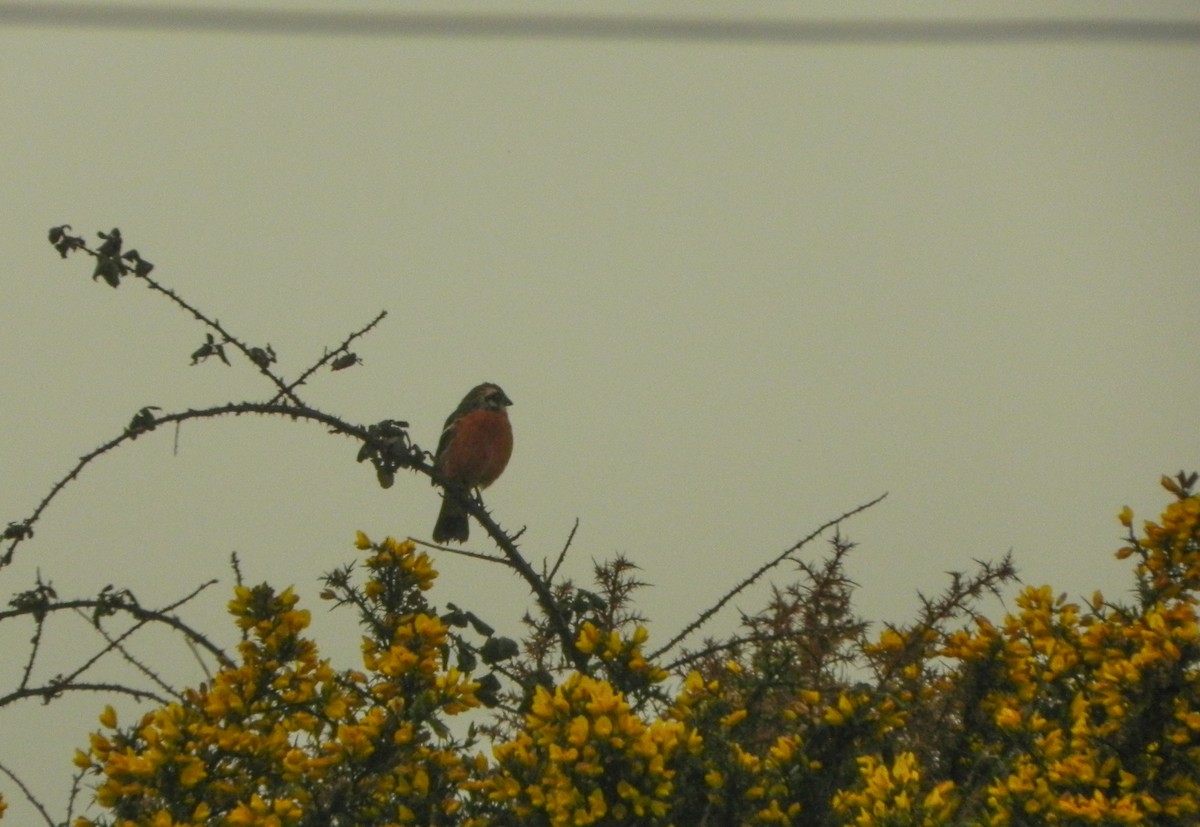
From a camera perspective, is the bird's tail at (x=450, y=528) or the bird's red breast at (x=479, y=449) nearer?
the bird's tail at (x=450, y=528)

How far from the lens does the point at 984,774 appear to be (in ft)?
12.9

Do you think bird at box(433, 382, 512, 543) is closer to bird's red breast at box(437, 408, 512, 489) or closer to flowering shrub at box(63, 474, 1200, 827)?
bird's red breast at box(437, 408, 512, 489)

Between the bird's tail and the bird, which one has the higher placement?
the bird

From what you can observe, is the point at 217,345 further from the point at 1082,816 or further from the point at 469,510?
the point at 1082,816

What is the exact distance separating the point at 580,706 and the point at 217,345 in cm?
150

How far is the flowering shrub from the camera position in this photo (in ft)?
10.4

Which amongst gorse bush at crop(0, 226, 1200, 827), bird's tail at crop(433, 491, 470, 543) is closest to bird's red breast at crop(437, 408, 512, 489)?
bird's tail at crop(433, 491, 470, 543)

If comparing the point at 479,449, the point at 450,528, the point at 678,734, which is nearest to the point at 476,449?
the point at 479,449

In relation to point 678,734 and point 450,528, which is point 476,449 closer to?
point 450,528

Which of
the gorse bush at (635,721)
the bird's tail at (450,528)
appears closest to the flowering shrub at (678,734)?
the gorse bush at (635,721)

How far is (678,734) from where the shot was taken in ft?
10.8

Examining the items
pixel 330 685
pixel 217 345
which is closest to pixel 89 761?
pixel 330 685

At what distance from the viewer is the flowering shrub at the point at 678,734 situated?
10.4 feet

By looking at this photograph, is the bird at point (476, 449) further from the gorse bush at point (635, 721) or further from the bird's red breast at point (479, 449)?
the gorse bush at point (635, 721)
